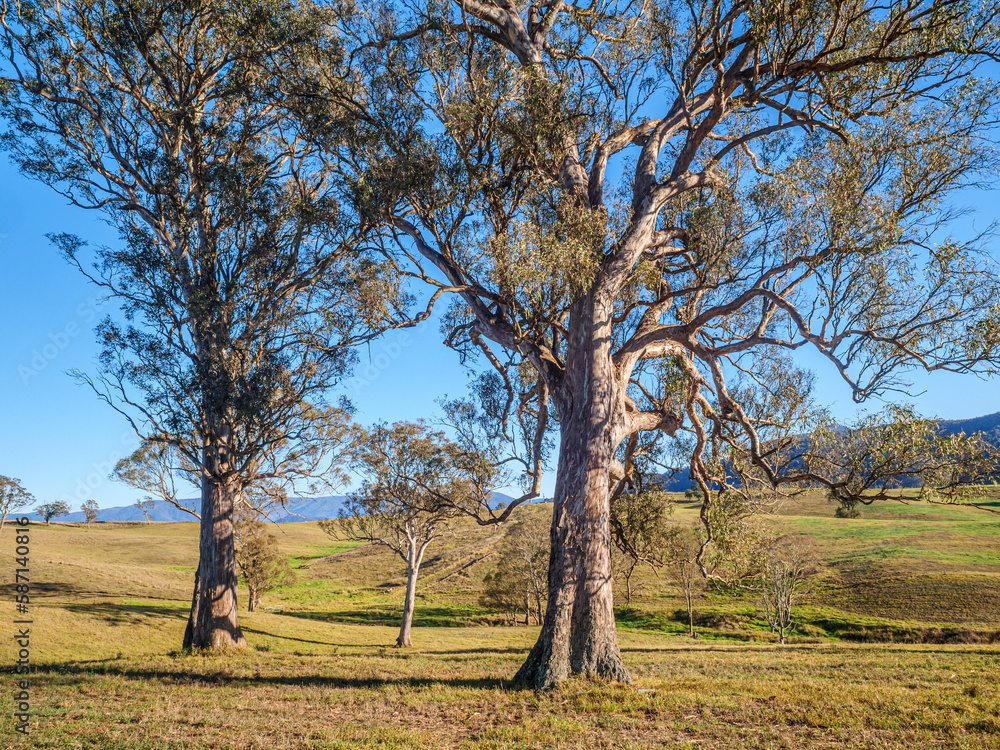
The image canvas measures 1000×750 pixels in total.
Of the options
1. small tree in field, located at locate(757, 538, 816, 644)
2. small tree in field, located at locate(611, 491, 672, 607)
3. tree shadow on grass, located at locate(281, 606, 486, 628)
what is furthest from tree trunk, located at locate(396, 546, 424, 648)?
small tree in field, located at locate(757, 538, 816, 644)

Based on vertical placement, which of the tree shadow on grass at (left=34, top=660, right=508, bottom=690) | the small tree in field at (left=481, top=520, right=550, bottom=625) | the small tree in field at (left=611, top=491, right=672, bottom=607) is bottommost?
the small tree in field at (left=481, top=520, right=550, bottom=625)

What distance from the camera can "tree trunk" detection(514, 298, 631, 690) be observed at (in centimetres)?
962

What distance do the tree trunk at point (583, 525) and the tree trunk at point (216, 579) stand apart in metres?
10.1

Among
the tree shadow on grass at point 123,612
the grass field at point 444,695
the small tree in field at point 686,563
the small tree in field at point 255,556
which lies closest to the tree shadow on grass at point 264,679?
the grass field at point 444,695

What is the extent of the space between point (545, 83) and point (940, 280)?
8525 mm

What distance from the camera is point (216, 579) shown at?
625 inches

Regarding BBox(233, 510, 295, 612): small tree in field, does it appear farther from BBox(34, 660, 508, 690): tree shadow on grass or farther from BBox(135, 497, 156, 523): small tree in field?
BBox(34, 660, 508, 690): tree shadow on grass

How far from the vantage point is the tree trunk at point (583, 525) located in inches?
379

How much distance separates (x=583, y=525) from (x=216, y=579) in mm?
11342

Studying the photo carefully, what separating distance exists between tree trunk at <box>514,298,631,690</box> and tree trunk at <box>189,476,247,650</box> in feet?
33.3

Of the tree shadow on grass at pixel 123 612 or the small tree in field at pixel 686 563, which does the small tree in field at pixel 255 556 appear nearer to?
the tree shadow on grass at pixel 123 612

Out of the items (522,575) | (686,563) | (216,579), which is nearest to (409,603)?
(522,575)

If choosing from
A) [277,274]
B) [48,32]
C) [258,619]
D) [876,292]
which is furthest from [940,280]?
[258,619]

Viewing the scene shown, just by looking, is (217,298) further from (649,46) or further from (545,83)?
(649,46)
